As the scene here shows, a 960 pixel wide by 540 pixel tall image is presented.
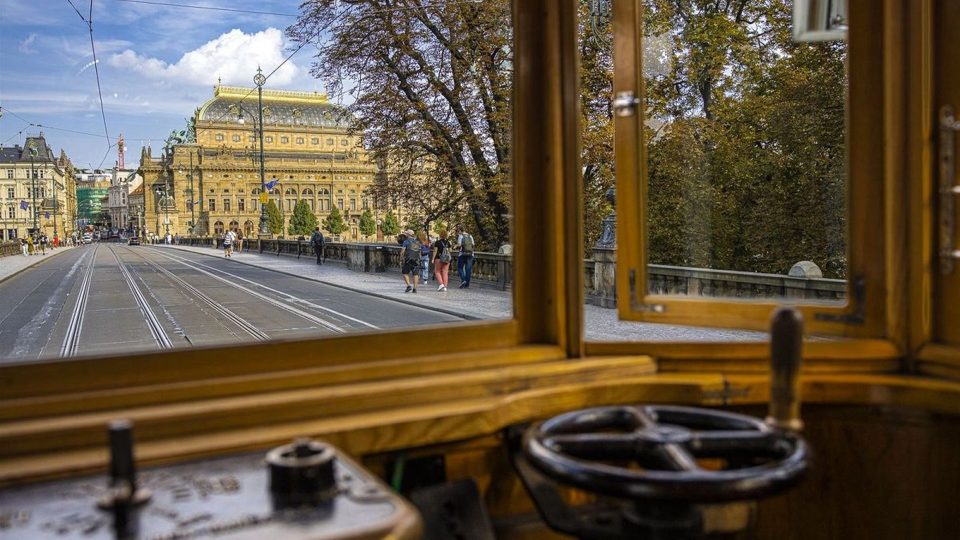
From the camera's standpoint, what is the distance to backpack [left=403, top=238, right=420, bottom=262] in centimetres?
1580

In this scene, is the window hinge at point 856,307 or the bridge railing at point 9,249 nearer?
the window hinge at point 856,307

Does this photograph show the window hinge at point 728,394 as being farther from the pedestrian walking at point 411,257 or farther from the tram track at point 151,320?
the pedestrian walking at point 411,257

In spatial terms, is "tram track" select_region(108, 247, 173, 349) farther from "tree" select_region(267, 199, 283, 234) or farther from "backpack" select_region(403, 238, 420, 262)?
"tree" select_region(267, 199, 283, 234)

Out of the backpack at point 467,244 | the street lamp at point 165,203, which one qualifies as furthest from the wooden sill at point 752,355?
the street lamp at point 165,203

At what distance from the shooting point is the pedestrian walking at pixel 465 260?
1558cm

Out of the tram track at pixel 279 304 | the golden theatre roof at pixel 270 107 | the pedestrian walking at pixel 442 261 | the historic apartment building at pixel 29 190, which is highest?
the historic apartment building at pixel 29 190

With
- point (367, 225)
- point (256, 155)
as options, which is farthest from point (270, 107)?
point (367, 225)

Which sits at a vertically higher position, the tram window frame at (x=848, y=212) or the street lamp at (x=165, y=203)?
the street lamp at (x=165, y=203)

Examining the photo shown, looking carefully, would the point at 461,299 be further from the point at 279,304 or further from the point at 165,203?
the point at 165,203

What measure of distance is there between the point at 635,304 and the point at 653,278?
988mm

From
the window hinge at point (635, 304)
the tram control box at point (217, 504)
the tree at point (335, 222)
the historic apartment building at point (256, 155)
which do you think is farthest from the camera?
the tree at point (335, 222)

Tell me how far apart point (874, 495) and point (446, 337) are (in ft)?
4.43

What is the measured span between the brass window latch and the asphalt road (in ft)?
13.0

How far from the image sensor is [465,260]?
1593 cm
